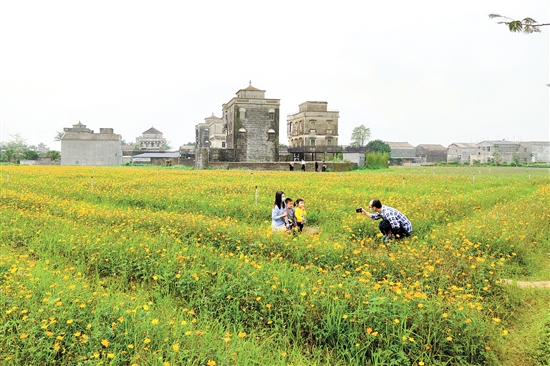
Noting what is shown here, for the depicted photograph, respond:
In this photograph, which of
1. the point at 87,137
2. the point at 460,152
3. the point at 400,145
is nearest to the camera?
the point at 87,137

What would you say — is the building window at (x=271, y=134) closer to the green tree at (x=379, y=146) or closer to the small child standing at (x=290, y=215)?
the small child standing at (x=290, y=215)

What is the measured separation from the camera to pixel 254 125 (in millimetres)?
52344

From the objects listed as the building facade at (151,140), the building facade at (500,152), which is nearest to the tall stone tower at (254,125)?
the building facade at (151,140)

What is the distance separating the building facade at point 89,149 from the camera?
75.1 meters

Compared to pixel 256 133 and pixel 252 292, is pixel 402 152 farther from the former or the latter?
pixel 252 292

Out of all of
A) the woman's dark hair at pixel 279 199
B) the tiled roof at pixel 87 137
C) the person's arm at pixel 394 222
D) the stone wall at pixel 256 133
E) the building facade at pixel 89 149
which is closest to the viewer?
the person's arm at pixel 394 222

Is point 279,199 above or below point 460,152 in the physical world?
below

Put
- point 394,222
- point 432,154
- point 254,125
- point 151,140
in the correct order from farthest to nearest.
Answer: point 432,154 < point 151,140 < point 254,125 < point 394,222

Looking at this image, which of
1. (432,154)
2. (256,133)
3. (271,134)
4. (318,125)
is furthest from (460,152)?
(256,133)

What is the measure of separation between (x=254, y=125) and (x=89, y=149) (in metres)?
42.1

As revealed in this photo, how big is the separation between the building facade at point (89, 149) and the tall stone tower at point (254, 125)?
37.1m

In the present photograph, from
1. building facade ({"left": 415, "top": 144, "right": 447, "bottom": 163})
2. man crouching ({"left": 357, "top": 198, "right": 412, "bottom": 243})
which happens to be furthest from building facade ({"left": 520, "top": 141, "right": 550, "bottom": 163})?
man crouching ({"left": 357, "top": 198, "right": 412, "bottom": 243})

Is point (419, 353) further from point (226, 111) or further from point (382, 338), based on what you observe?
point (226, 111)

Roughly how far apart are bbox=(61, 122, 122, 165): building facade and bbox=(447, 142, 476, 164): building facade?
311ft
